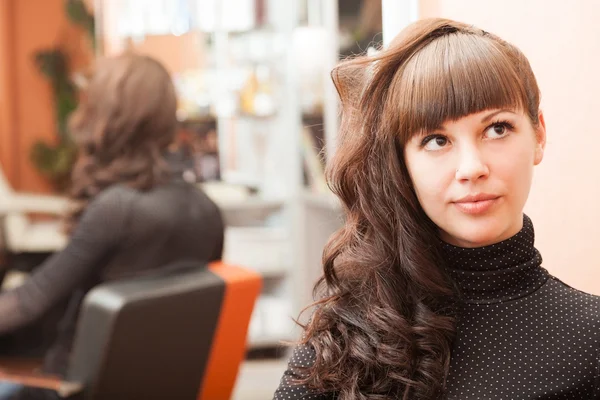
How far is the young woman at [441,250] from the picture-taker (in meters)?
1.03

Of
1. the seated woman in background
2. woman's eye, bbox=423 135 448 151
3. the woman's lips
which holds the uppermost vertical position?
woman's eye, bbox=423 135 448 151

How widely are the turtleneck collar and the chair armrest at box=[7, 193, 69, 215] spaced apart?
13.0 feet

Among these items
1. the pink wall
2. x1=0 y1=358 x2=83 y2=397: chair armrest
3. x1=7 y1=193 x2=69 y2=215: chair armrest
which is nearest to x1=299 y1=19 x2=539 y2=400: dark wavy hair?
the pink wall

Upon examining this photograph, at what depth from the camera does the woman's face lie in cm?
102

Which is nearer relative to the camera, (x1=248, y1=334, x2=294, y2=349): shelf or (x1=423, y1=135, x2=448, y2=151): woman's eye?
(x1=423, y1=135, x2=448, y2=151): woman's eye

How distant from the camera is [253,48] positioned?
15.2ft

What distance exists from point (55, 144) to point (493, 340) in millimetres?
6286

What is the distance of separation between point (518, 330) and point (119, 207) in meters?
1.70

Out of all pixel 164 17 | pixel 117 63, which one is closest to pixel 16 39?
pixel 164 17

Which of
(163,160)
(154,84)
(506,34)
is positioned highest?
(506,34)

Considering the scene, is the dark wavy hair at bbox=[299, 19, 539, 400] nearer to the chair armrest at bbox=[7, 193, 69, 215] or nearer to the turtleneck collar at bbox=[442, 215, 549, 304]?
the turtleneck collar at bbox=[442, 215, 549, 304]

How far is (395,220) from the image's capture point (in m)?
1.18

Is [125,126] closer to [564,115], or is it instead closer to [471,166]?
[564,115]

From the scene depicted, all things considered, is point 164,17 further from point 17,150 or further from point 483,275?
point 483,275
